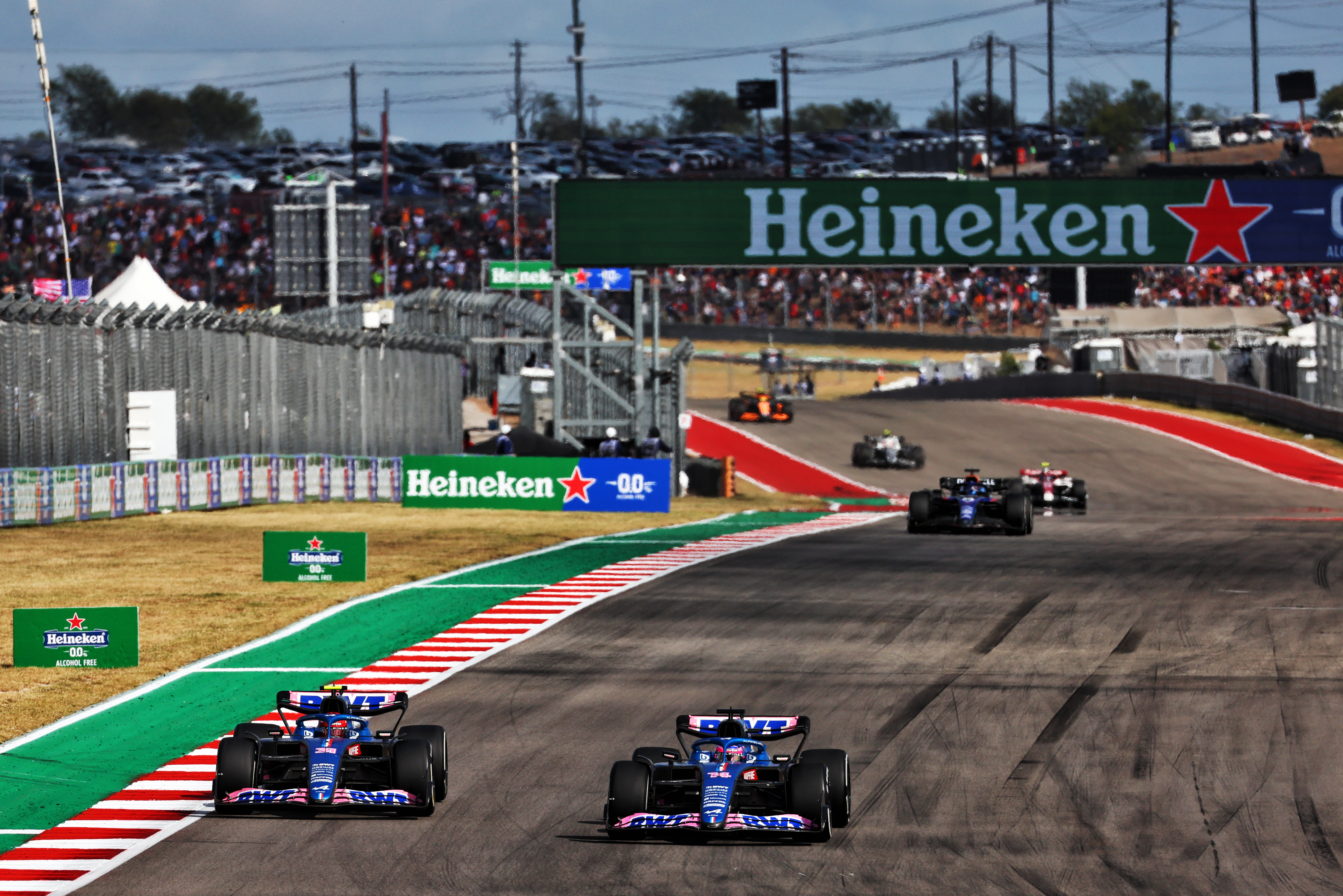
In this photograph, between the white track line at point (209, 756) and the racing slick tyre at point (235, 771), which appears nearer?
the white track line at point (209, 756)

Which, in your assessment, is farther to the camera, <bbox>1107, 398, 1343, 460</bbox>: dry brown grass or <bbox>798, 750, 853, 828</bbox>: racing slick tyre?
<bbox>1107, 398, 1343, 460</bbox>: dry brown grass

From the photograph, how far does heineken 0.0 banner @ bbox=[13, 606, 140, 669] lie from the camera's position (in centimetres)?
1605

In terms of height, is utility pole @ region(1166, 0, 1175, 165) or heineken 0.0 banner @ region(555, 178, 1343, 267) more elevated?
utility pole @ region(1166, 0, 1175, 165)

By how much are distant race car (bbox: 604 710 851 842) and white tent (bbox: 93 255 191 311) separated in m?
34.6

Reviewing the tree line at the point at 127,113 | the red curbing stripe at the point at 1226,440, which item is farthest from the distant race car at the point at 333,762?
the tree line at the point at 127,113

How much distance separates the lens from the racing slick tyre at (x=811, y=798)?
9938 millimetres

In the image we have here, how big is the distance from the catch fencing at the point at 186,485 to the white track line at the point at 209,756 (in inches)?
353

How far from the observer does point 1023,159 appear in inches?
4761

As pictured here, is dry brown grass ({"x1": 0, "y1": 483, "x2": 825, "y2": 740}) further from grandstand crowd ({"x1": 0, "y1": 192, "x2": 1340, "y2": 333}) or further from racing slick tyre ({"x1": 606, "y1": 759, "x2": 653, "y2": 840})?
grandstand crowd ({"x1": 0, "y1": 192, "x2": 1340, "y2": 333})

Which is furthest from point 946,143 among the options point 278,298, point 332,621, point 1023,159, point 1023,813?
point 1023,813

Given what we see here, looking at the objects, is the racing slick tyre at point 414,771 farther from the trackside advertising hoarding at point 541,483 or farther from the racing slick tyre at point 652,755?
the trackside advertising hoarding at point 541,483

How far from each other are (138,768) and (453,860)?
12.5 feet

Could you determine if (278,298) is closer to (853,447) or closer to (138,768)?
(853,447)

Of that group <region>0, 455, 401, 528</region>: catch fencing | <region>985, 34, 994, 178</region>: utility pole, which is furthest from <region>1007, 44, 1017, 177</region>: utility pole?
<region>0, 455, 401, 528</region>: catch fencing
